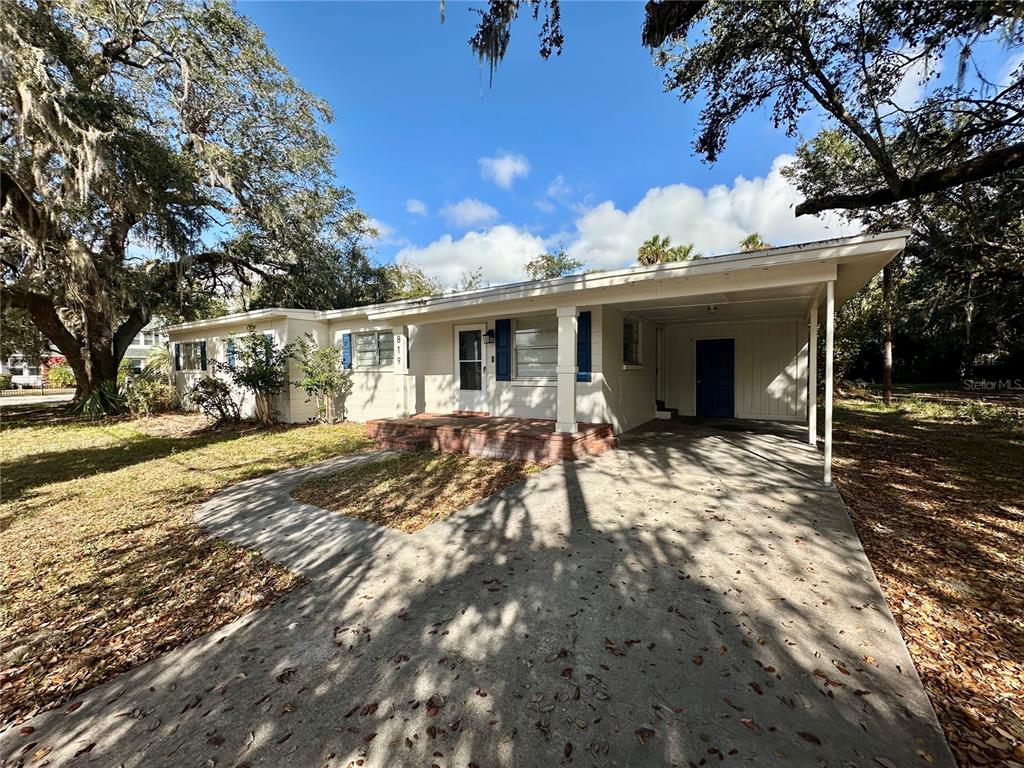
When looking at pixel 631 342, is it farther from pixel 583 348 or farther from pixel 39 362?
pixel 39 362

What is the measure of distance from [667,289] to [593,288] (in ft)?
3.36

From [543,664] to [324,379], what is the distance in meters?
9.22

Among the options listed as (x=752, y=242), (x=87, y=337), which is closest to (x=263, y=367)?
(x=87, y=337)

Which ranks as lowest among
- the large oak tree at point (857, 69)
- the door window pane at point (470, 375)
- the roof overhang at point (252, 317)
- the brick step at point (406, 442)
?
the brick step at point (406, 442)

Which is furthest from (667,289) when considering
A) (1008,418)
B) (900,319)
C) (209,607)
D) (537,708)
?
(900,319)

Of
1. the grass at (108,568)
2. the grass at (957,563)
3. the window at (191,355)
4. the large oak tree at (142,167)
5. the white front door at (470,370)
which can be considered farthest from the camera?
the window at (191,355)

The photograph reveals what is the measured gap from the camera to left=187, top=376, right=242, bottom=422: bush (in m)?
10.6

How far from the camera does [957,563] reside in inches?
119

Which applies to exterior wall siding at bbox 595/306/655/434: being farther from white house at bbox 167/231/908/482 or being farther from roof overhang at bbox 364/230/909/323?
roof overhang at bbox 364/230/909/323

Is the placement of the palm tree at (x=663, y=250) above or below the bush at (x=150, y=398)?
above

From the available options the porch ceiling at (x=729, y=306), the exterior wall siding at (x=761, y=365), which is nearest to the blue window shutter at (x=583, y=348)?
the porch ceiling at (x=729, y=306)

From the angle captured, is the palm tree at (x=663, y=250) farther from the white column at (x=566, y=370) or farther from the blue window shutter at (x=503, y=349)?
the white column at (x=566, y=370)

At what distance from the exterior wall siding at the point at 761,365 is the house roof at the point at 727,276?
9.02 ft

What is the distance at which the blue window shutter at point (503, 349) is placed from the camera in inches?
318
